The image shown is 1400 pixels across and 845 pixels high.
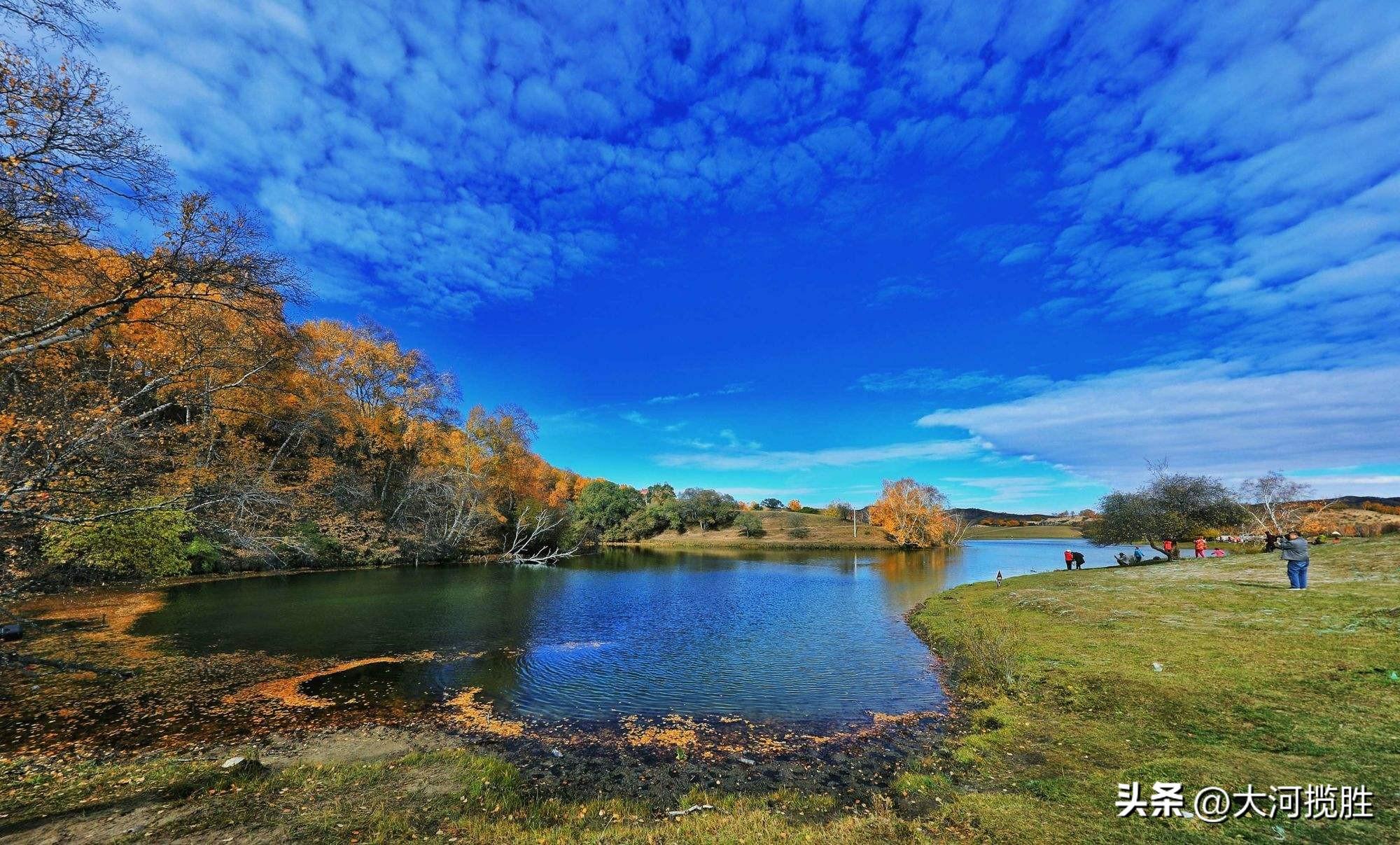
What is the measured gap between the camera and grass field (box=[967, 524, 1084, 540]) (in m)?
164

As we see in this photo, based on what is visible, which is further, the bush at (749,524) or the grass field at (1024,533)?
the grass field at (1024,533)

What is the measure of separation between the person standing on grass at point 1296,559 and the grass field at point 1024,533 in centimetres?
15009

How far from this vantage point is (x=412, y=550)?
6297 centimetres

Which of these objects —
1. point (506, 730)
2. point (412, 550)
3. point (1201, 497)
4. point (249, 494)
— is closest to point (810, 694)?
point (506, 730)

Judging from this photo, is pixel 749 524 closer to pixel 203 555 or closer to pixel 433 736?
pixel 203 555

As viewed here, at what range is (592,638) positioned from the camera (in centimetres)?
2553

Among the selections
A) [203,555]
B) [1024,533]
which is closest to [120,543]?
[203,555]

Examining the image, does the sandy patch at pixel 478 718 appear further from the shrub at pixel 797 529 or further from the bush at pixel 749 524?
the bush at pixel 749 524

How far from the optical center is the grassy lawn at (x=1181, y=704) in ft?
24.7

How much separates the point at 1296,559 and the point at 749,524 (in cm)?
11198

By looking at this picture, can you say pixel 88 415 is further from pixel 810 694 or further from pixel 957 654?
pixel 957 654

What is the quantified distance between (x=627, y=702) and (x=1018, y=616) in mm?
18794

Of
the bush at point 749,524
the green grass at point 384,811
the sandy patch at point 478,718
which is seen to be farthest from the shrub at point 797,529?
the green grass at point 384,811

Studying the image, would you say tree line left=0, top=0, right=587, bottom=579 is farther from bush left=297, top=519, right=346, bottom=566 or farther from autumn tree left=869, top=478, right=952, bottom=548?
autumn tree left=869, top=478, right=952, bottom=548
